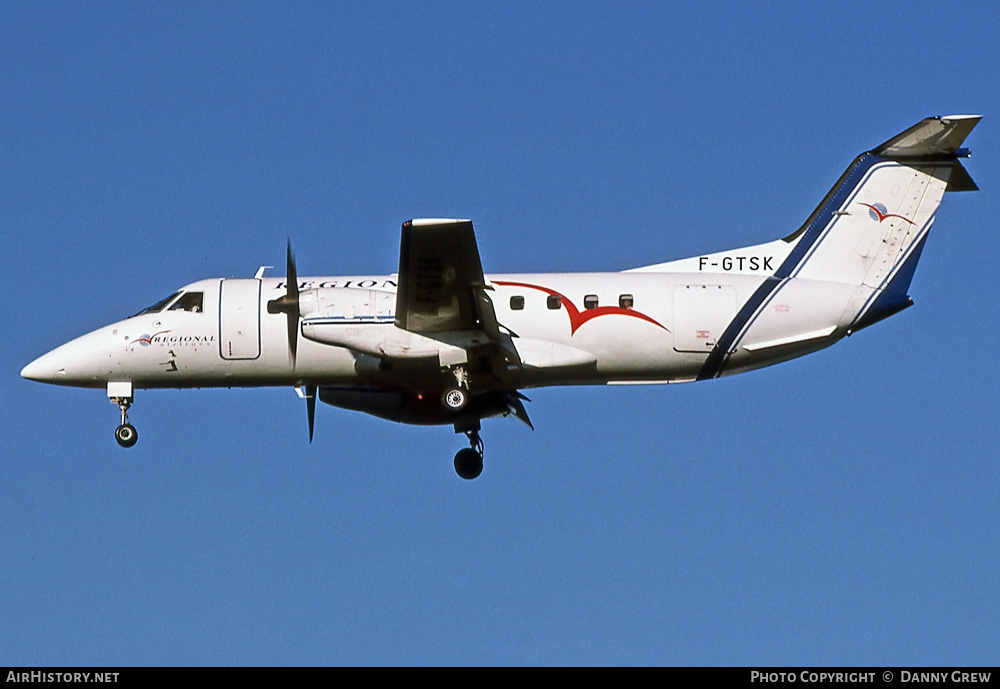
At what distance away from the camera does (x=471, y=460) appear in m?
24.8

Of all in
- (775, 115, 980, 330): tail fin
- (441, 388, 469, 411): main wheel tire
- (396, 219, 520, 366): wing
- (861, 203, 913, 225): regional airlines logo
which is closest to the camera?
(396, 219, 520, 366): wing

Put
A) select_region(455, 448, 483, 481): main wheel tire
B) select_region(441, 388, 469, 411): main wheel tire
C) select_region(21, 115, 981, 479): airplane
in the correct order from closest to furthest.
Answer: select_region(21, 115, 981, 479): airplane < select_region(441, 388, 469, 411): main wheel tire < select_region(455, 448, 483, 481): main wheel tire

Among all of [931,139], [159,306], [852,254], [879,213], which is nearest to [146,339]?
[159,306]

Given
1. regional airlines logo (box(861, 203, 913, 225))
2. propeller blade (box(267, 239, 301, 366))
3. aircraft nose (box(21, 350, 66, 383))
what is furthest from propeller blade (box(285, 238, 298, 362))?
regional airlines logo (box(861, 203, 913, 225))

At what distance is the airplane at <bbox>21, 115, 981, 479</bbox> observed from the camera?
Result: 2217cm

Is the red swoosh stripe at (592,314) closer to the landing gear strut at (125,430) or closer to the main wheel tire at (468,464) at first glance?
the main wheel tire at (468,464)

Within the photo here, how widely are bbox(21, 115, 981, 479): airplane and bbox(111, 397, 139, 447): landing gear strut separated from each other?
0.03 m

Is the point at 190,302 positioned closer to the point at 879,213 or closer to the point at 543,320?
the point at 543,320

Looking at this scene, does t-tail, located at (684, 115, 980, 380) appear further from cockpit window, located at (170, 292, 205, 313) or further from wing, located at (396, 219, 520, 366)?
cockpit window, located at (170, 292, 205, 313)

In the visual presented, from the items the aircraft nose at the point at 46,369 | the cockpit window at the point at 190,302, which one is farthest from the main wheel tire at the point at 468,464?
the aircraft nose at the point at 46,369

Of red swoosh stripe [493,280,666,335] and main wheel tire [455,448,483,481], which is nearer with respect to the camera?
red swoosh stripe [493,280,666,335]

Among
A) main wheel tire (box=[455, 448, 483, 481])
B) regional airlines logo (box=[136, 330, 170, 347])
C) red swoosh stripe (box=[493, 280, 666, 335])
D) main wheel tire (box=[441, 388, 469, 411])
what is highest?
red swoosh stripe (box=[493, 280, 666, 335])
